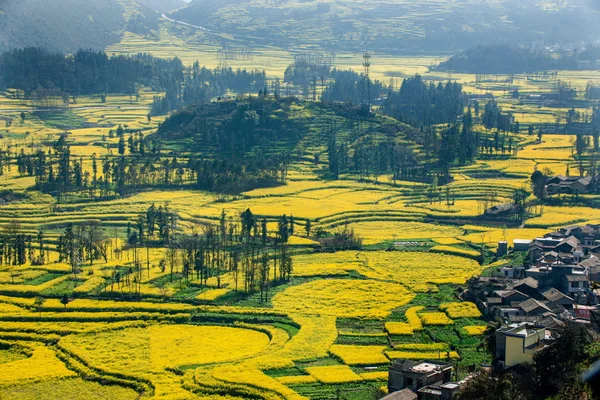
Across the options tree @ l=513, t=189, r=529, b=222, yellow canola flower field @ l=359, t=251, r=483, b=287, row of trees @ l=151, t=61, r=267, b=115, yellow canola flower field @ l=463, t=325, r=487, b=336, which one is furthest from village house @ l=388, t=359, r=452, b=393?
row of trees @ l=151, t=61, r=267, b=115

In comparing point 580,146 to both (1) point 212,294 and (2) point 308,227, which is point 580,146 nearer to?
(2) point 308,227

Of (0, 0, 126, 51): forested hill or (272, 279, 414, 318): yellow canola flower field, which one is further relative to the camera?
(0, 0, 126, 51): forested hill

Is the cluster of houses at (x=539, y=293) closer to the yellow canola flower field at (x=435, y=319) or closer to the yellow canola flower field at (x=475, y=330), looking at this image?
the yellow canola flower field at (x=475, y=330)

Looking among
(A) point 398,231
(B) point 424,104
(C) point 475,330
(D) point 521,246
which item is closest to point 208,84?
(B) point 424,104

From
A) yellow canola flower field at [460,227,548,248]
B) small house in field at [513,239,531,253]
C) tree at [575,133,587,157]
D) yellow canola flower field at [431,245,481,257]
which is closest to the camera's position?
small house in field at [513,239,531,253]

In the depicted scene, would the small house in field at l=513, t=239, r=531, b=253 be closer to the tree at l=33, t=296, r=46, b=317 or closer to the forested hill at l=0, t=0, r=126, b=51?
the tree at l=33, t=296, r=46, b=317

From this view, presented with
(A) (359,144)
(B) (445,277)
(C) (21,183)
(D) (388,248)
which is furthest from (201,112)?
(B) (445,277)

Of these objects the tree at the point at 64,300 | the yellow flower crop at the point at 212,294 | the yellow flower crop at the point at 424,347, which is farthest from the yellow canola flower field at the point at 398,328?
the tree at the point at 64,300
